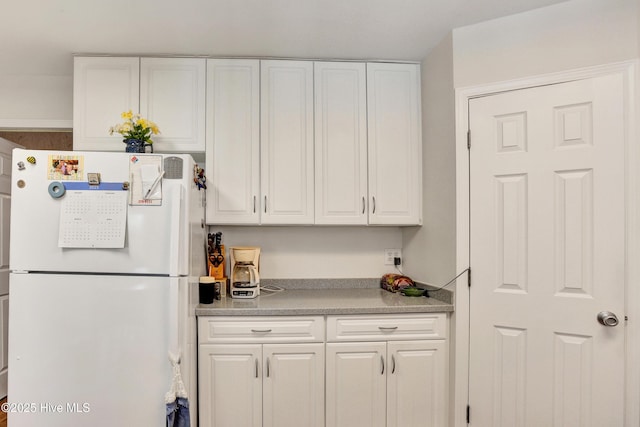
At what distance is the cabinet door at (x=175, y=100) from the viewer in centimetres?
221

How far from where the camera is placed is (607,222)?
159 centimetres

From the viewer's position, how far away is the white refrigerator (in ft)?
5.31

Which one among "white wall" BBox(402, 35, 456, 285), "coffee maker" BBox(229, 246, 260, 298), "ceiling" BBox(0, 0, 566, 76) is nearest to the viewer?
"ceiling" BBox(0, 0, 566, 76)

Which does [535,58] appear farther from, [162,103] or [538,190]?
[162,103]

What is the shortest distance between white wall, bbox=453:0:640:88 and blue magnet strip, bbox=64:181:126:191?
1.83m

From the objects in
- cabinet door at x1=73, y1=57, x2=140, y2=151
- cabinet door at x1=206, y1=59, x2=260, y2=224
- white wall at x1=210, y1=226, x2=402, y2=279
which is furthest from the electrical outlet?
cabinet door at x1=73, y1=57, x2=140, y2=151

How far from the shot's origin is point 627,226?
1.56m

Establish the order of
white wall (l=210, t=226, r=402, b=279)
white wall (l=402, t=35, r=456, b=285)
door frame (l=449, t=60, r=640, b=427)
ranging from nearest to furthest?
door frame (l=449, t=60, r=640, b=427)
white wall (l=402, t=35, r=456, b=285)
white wall (l=210, t=226, r=402, b=279)

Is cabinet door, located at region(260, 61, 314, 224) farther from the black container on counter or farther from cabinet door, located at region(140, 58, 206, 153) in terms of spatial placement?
the black container on counter

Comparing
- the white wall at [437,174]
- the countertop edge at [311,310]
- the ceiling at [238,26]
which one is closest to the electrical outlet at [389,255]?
the white wall at [437,174]

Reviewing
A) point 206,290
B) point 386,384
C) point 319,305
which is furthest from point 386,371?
point 206,290

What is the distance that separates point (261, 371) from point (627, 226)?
1892 millimetres

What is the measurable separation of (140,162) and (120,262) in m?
0.48

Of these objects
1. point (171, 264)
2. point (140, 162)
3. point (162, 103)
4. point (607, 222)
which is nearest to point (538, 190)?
point (607, 222)
